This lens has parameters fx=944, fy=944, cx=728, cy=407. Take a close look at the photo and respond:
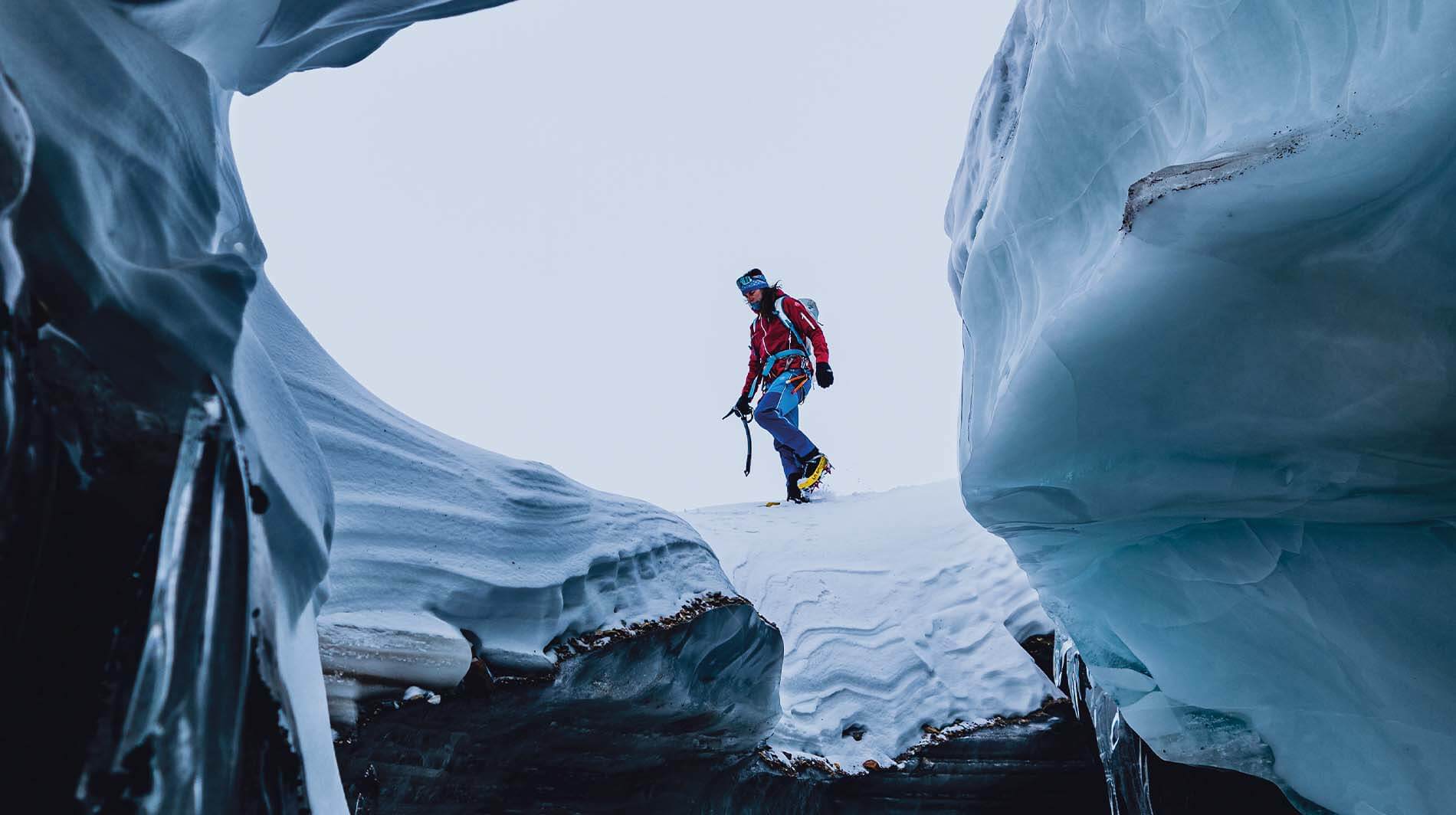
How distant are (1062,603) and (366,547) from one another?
6.69ft

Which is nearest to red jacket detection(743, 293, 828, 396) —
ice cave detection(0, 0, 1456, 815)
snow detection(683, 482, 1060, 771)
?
snow detection(683, 482, 1060, 771)

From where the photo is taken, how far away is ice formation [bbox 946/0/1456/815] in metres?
1.54

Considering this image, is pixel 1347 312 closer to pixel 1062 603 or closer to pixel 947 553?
pixel 1062 603

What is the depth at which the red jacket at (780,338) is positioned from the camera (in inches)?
275

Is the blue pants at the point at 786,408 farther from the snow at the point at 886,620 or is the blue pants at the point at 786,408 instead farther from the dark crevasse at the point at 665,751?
the dark crevasse at the point at 665,751

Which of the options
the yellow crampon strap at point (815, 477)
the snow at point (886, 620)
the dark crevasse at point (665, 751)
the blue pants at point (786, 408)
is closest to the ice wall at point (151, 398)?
the dark crevasse at point (665, 751)

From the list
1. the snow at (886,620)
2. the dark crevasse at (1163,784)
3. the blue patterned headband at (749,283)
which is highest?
the blue patterned headband at (749,283)

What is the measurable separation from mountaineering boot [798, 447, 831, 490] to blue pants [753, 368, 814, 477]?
0.05 meters

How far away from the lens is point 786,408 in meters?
6.94

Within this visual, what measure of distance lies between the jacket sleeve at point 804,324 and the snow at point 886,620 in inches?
62.4

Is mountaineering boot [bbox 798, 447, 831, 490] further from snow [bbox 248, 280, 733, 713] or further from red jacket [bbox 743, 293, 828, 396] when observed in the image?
snow [bbox 248, 280, 733, 713]

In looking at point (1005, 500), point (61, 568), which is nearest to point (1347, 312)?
point (1005, 500)

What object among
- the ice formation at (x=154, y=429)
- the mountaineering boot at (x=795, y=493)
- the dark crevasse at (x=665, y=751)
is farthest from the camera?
the mountaineering boot at (x=795, y=493)

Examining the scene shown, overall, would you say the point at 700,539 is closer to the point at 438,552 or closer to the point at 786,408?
the point at 438,552
